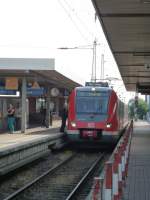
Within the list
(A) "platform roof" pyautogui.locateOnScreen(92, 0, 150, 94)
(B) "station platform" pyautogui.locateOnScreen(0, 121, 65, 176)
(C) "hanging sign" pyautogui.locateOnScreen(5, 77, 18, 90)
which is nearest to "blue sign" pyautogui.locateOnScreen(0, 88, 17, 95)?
(C) "hanging sign" pyautogui.locateOnScreen(5, 77, 18, 90)

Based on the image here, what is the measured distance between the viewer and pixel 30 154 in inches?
803

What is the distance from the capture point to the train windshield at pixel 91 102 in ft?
86.7

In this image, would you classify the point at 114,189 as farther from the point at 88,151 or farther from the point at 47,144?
the point at 88,151

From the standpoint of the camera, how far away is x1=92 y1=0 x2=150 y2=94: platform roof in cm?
1574

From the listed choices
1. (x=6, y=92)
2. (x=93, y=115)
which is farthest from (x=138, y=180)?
(x=6, y=92)

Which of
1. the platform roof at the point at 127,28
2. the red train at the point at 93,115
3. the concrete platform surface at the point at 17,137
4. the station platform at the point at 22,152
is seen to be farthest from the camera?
the red train at the point at 93,115

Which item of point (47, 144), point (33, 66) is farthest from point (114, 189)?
point (33, 66)

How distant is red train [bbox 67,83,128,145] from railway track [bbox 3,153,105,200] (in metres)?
2.92

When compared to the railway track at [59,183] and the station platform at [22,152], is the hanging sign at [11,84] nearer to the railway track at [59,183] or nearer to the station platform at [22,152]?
the station platform at [22,152]

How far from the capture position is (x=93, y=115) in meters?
26.1

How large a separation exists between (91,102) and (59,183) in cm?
1096

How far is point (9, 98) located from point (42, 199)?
2739 cm

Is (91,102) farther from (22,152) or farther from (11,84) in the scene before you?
(11,84)

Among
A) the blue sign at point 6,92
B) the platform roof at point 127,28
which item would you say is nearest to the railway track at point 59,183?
the platform roof at point 127,28
